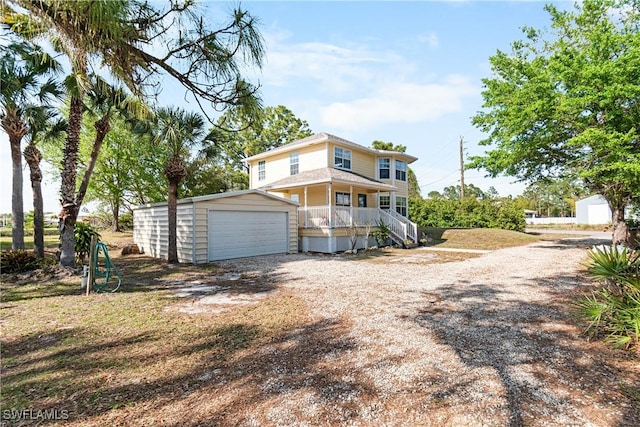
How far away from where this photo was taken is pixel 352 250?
49.0ft

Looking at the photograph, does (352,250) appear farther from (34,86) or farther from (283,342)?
(34,86)

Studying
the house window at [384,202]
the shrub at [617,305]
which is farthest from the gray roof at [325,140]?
the shrub at [617,305]

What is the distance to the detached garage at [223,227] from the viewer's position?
11.5m

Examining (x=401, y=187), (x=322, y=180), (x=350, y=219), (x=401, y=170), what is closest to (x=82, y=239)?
(x=322, y=180)

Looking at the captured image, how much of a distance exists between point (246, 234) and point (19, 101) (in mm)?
8518

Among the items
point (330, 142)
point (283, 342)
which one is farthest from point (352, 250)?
point (283, 342)

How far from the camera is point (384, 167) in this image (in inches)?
800

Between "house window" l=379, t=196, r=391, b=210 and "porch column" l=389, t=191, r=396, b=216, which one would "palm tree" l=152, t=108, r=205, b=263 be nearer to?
"porch column" l=389, t=191, r=396, b=216

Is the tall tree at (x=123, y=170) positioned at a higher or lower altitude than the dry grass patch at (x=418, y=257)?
higher

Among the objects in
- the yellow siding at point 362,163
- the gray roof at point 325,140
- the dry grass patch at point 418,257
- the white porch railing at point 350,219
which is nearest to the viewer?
the dry grass patch at point 418,257

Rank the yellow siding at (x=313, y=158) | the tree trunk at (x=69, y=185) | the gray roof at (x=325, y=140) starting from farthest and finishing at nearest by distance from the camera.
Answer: the yellow siding at (x=313, y=158), the gray roof at (x=325, y=140), the tree trunk at (x=69, y=185)

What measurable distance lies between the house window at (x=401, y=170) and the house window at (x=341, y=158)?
3978mm

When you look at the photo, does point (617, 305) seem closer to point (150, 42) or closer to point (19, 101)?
point (150, 42)

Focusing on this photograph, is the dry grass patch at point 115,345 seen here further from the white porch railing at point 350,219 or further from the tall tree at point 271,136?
the tall tree at point 271,136
